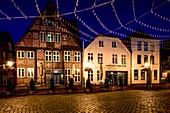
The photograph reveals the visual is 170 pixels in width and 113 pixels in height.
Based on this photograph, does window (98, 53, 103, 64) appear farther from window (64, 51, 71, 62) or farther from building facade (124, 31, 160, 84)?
building facade (124, 31, 160, 84)

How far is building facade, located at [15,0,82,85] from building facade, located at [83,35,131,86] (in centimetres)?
187

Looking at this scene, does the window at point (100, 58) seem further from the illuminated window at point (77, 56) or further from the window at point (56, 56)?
the window at point (56, 56)

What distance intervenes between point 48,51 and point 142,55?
49.1 feet

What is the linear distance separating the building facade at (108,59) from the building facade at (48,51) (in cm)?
187

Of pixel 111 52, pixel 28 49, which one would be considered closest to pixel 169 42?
pixel 111 52

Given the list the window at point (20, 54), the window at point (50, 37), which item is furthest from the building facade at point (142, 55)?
the window at point (20, 54)

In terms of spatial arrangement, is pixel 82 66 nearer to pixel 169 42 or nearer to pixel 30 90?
pixel 30 90

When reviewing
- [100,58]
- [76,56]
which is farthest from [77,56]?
[100,58]

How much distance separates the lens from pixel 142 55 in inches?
1411

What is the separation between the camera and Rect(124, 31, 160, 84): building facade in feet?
116

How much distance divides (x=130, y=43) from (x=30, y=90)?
63.6ft

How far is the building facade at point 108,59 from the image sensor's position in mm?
32094

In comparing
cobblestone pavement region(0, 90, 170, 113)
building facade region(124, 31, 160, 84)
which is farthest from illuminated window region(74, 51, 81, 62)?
cobblestone pavement region(0, 90, 170, 113)

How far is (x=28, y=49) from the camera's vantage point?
2817 centimetres
